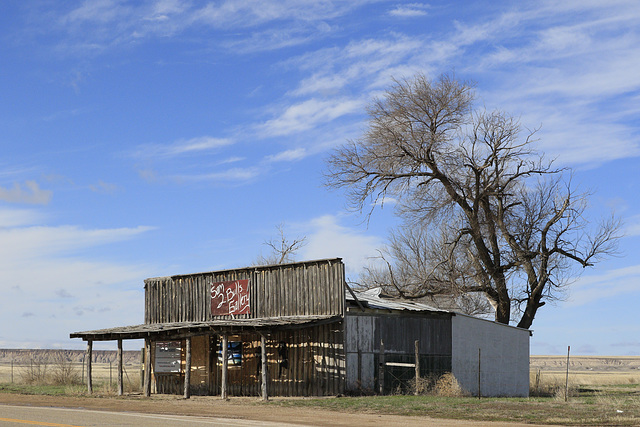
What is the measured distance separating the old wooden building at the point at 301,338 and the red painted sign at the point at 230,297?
0.04 meters

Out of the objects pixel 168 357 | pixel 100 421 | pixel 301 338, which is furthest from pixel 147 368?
pixel 100 421

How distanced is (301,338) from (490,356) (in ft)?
29.4

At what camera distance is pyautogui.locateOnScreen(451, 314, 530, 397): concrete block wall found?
1213 inches

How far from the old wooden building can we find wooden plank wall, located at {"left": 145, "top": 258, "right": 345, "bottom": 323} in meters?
0.04

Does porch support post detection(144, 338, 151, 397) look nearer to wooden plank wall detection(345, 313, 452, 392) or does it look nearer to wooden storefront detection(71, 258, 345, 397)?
wooden storefront detection(71, 258, 345, 397)

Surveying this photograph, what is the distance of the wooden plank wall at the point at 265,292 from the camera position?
27.7 m

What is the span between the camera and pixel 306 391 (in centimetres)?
2750

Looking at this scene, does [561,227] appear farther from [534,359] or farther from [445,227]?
[534,359]

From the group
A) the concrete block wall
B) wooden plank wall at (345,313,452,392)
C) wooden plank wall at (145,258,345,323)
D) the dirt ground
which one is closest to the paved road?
the dirt ground

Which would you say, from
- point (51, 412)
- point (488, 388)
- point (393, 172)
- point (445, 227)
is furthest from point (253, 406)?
point (445, 227)

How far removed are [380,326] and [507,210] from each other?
49.1ft

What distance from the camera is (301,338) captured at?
28109mm

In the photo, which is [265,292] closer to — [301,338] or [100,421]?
[301,338]

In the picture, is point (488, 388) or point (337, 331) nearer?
point (337, 331)
